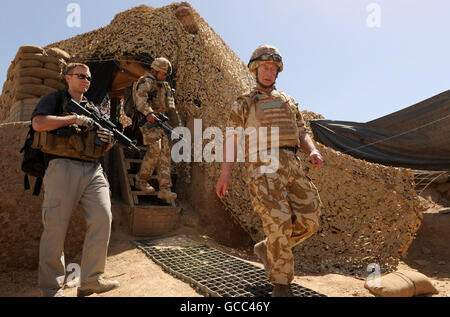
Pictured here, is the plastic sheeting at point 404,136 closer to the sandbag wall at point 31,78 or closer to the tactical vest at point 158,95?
the tactical vest at point 158,95

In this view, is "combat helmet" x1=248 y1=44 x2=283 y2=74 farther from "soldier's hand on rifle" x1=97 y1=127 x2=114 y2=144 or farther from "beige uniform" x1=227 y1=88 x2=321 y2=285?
"soldier's hand on rifle" x1=97 y1=127 x2=114 y2=144

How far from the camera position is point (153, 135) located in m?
4.35

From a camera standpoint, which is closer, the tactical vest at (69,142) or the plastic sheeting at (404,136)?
the tactical vest at (69,142)

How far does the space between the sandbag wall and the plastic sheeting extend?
606 centimetres

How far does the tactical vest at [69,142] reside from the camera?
2281 millimetres

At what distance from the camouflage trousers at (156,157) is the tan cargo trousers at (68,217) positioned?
6.07ft

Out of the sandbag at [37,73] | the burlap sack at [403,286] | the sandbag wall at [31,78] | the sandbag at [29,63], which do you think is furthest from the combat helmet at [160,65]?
the burlap sack at [403,286]

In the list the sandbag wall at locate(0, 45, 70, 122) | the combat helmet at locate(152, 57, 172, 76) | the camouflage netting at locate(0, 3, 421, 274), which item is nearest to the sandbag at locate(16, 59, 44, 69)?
the sandbag wall at locate(0, 45, 70, 122)

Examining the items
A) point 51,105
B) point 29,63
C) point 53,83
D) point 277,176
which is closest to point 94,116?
point 51,105

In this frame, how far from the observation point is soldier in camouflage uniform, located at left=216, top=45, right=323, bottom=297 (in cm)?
216

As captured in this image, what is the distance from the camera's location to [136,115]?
16.6 feet

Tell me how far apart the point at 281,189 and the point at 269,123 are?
545 millimetres
